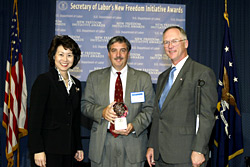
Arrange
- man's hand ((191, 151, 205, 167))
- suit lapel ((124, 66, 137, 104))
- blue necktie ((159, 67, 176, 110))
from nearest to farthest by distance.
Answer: man's hand ((191, 151, 205, 167)) → blue necktie ((159, 67, 176, 110)) → suit lapel ((124, 66, 137, 104))

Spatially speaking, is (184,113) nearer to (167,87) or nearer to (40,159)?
(167,87)

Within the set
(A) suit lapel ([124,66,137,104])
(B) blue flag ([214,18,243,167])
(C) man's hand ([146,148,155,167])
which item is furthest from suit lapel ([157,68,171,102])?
(B) blue flag ([214,18,243,167])

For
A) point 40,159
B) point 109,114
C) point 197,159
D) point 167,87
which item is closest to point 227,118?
point 167,87

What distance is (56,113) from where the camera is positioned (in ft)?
8.14

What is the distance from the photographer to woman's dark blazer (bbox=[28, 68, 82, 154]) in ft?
7.75

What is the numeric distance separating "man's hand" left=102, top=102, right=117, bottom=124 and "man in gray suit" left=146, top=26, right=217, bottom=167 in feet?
1.42

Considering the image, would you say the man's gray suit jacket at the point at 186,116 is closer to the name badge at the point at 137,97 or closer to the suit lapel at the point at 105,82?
the name badge at the point at 137,97

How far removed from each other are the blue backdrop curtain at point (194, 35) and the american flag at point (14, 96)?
0.41 m

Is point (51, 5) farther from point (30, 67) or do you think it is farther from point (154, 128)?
point (154, 128)

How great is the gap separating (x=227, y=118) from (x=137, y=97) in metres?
2.49

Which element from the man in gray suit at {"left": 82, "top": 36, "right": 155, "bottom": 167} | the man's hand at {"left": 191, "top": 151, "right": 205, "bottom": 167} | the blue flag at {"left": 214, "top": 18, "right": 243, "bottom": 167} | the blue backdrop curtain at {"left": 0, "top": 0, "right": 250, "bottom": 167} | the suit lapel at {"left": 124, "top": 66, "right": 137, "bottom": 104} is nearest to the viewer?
the man's hand at {"left": 191, "top": 151, "right": 205, "bottom": 167}

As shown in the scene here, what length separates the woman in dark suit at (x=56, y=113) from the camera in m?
2.37

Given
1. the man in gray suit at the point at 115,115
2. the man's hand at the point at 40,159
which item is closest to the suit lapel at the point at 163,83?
the man in gray suit at the point at 115,115

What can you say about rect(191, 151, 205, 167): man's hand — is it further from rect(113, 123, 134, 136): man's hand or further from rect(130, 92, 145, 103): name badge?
rect(130, 92, 145, 103): name badge
